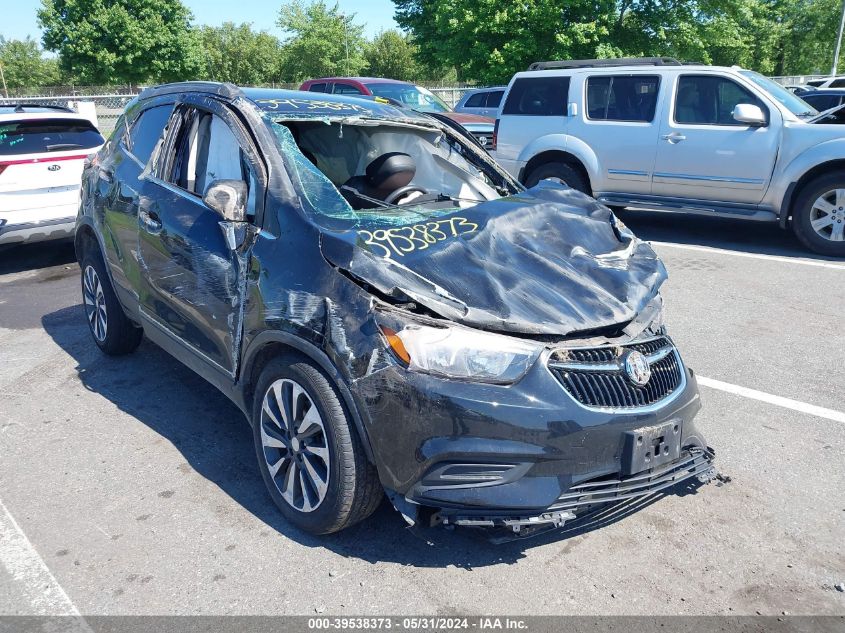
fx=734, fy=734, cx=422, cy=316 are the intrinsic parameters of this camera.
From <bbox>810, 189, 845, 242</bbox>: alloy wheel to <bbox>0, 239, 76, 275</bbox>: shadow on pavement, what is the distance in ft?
27.4

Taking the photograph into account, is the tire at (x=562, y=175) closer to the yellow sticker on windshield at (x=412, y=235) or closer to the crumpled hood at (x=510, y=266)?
the crumpled hood at (x=510, y=266)

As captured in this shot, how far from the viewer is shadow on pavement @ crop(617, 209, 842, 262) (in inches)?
334

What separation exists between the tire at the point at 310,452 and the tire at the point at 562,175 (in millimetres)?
7099

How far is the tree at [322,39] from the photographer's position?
185ft

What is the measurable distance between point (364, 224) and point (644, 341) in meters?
1.28

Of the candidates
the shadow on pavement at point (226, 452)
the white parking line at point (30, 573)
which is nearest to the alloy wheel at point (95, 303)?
the shadow on pavement at point (226, 452)

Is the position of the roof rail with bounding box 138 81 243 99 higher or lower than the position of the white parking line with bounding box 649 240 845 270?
higher

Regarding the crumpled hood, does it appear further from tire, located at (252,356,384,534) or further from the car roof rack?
the car roof rack

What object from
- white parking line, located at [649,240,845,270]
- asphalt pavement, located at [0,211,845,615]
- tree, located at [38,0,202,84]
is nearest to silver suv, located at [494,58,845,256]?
white parking line, located at [649,240,845,270]

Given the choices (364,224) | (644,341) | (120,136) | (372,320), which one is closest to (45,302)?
(120,136)

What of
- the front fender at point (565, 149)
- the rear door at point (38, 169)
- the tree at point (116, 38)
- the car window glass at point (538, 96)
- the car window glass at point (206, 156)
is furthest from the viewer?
the tree at point (116, 38)

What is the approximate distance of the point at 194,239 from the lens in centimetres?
366

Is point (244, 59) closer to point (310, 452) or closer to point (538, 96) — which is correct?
point (538, 96)

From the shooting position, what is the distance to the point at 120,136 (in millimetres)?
4934
